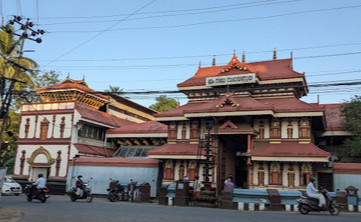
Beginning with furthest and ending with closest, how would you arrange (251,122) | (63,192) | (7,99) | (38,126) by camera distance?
(38,126) < (63,192) < (251,122) < (7,99)

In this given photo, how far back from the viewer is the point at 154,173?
85.4 ft

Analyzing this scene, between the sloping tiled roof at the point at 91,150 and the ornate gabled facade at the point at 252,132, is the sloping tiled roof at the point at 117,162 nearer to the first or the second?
the sloping tiled roof at the point at 91,150

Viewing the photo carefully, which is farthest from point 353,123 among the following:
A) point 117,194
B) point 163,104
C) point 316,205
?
point 163,104

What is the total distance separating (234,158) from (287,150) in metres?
6.25

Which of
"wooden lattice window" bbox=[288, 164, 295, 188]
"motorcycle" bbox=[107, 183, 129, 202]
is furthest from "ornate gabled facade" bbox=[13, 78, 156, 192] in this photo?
"wooden lattice window" bbox=[288, 164, 295, 188]

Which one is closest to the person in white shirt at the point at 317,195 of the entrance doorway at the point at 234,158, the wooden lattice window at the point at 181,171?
the entrance doorway at the point at 234,158

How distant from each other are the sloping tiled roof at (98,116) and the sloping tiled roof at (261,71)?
339 inches

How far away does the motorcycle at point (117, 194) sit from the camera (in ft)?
72.8

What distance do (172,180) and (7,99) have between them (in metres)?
12.6

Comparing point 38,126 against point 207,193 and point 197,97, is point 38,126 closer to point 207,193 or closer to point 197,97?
point 197,97

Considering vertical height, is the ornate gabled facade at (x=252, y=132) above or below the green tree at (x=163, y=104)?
below

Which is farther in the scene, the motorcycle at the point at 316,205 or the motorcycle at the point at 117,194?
the motorcycle at the point at 117,194

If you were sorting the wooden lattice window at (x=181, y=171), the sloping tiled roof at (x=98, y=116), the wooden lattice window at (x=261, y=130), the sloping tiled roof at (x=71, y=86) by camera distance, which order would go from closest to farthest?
the wooden lattice window at (x=261, y=130) < the wooden lattice window at (x=181, y=171) < the sloping tiled roof at (x=98, y=116) < the sloping tiled roof at (x=71, y=86)

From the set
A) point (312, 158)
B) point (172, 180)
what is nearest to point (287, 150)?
point (312, 158)
